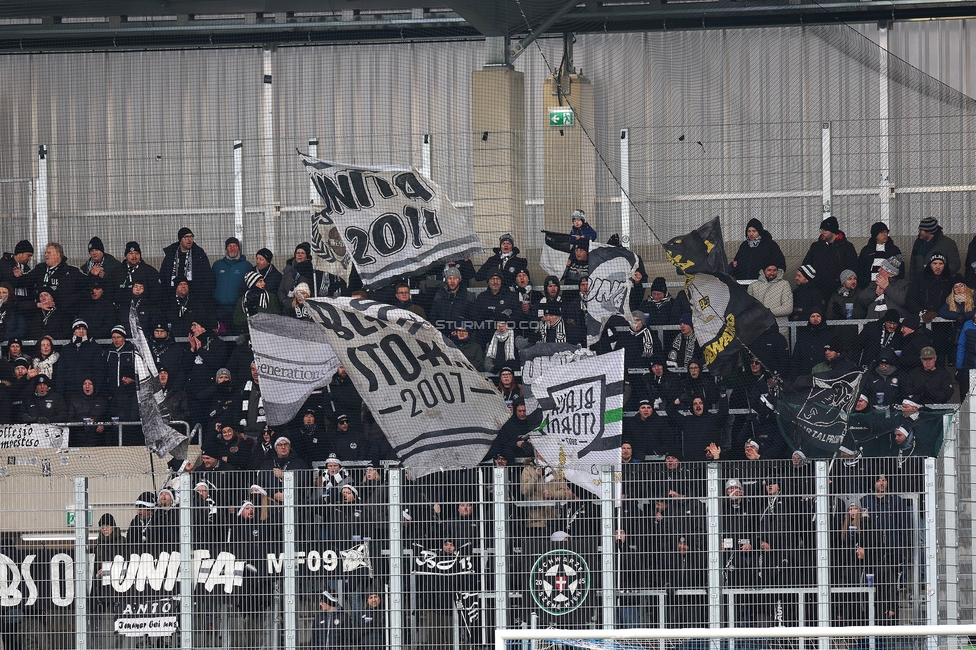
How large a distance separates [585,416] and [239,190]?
5.72 metres

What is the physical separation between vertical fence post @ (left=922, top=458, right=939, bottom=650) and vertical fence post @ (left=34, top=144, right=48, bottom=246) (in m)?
9.69

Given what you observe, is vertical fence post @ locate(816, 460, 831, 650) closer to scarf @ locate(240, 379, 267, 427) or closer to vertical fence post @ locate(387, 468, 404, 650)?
vertical fence post @ locate(387, 468, 404, 650)

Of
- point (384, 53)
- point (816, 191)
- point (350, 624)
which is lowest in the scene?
point (350, 624)

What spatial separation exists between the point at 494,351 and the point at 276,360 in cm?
198

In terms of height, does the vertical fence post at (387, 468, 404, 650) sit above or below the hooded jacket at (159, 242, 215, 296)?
below

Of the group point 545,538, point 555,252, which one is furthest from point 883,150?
point 545,538

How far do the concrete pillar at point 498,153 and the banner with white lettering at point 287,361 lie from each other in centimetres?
188

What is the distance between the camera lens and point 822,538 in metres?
8.01

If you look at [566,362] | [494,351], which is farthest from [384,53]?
[566,362]

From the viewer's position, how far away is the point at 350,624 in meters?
8.09

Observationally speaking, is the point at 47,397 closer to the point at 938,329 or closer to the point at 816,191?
the point at 816,191

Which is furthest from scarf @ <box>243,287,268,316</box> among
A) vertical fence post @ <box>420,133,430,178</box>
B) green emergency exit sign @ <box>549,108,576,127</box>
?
green emergency exit sign @ <box>549,108,576,127</box>

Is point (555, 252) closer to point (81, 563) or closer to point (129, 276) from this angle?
point (129, 276)

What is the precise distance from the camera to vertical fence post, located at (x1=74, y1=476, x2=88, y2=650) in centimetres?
822
